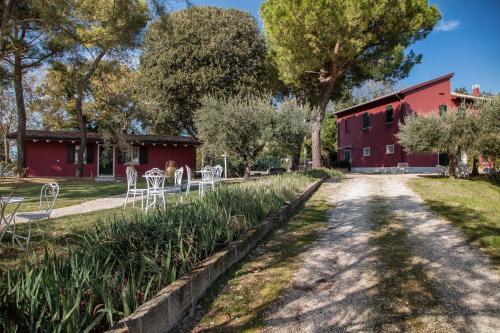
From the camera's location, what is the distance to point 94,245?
123 inches

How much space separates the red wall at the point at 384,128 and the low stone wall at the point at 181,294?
22853 mm

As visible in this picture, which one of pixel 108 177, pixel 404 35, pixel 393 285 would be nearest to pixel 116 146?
pixel 108 177

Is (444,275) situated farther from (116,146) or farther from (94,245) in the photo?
(116,146)

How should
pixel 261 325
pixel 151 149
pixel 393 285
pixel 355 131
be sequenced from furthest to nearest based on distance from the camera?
pixel 355 131, pixel 151 149, pixel 393 285, pixel 261 325

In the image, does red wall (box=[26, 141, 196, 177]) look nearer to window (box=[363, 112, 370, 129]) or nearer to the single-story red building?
the single-story red building

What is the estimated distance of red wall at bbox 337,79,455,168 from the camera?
2439 centimetres

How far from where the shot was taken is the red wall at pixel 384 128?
24.4 metres

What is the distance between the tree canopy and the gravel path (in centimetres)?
1262

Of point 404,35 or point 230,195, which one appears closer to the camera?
point 230,195

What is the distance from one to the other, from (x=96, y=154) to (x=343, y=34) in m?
16.6

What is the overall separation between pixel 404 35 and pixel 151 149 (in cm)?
1648

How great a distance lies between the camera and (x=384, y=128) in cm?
2659

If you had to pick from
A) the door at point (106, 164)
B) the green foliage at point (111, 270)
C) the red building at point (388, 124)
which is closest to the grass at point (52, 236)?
the green foliage at point (111, 270)

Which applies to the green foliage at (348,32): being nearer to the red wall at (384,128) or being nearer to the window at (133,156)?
the red wall at (384,128)
